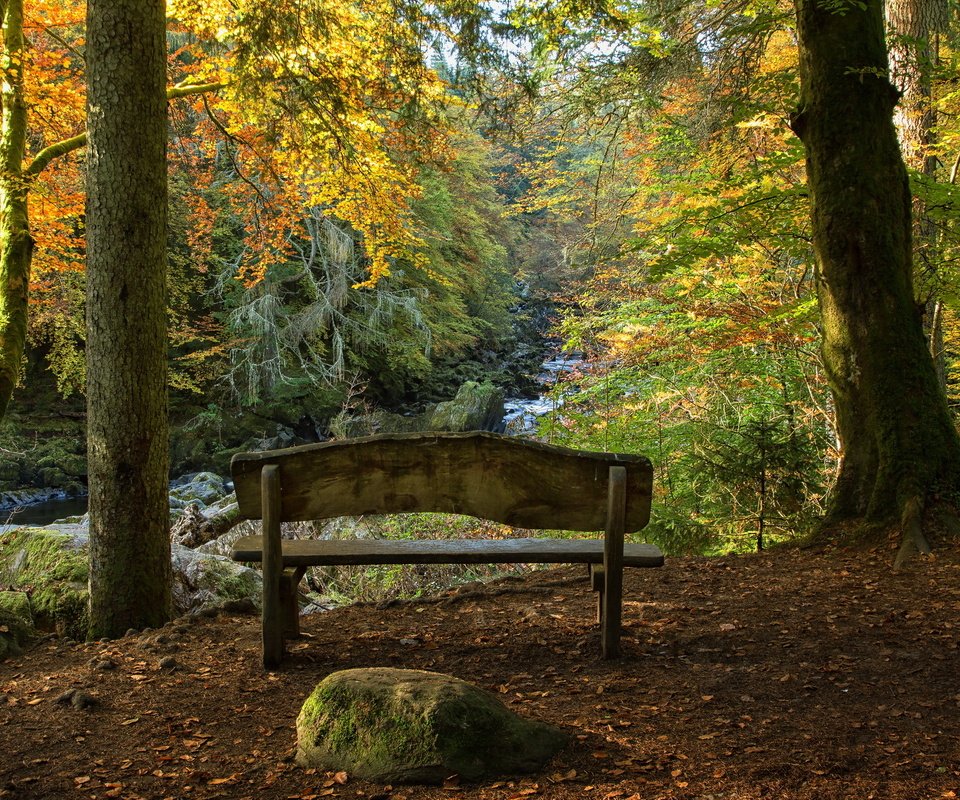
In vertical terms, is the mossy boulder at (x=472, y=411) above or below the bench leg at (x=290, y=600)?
above

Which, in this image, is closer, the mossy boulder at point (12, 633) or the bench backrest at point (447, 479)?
the bench backrest at point (447, 479)

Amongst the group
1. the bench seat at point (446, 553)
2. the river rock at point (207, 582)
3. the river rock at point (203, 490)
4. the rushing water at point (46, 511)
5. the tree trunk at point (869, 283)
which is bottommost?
the rushing water at point (46, 511)

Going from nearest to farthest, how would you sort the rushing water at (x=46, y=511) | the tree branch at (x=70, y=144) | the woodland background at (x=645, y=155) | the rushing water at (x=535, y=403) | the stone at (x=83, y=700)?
the stone at (x=83, y=700)
the woodland background at (x=645, y=155)
the tree branch at (x=70, y=144)
the rushing water at (x=46, y=511)
the rushing water at (x=535, y=403)

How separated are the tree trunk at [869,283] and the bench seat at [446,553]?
2.21 metres

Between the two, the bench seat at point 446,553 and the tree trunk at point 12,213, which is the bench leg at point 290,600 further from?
the tree trunk at point 12,213

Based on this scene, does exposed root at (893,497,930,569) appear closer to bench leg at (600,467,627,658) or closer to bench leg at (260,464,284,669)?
bench leg at (600,467,627,658)

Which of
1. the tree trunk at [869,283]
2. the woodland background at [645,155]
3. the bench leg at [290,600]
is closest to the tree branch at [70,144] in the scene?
the woodland background at [645,155]

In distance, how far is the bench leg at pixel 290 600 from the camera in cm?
357

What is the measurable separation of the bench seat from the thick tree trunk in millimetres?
1275

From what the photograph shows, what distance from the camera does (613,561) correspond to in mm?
3277

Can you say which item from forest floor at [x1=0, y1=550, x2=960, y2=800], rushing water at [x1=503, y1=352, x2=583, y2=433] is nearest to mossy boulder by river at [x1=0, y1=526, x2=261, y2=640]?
forest floor at [x1=0, y1=550, x2=960, y2=800]

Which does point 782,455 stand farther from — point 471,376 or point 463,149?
point 471,376

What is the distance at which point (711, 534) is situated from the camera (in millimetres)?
7148

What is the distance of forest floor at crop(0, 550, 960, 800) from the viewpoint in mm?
2289
